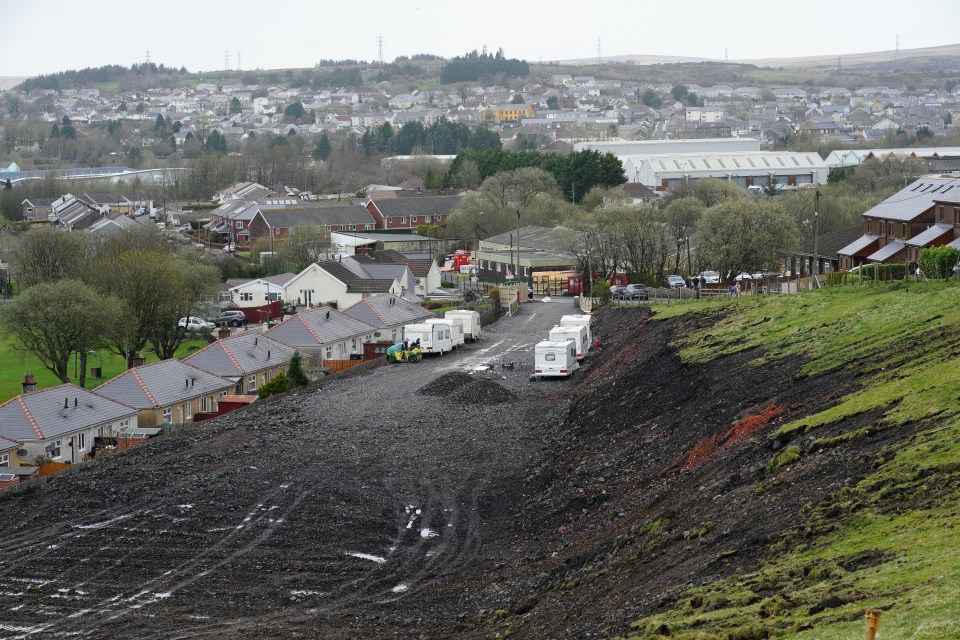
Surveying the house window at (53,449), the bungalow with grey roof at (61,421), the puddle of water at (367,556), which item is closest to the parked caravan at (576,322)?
the bungalow with grey roof at (61,421)

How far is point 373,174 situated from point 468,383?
10507cm

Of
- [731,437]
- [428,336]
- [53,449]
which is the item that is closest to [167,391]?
[53,449]

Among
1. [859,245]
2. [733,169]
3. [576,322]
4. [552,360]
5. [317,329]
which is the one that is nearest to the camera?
[552,360]

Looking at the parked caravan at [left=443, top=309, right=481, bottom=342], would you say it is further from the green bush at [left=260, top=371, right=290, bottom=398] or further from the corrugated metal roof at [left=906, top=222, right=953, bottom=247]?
the corrugated metal roof at [left=906, top=222, right=953, bottom=247]

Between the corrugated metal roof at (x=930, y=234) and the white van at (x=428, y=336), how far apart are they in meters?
17.4

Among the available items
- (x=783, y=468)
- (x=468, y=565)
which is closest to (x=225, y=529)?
(x=468, y=565)

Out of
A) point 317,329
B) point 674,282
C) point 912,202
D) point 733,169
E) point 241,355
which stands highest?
point 733,169

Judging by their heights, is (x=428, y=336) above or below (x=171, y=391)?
above

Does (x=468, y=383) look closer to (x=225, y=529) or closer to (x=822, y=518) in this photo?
(x=225, y=529)

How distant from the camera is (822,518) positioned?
15.2 m

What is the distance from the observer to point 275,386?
3816 centimetres

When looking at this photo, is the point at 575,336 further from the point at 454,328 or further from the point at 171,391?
the point at 171,391

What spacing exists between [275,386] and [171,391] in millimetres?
3605

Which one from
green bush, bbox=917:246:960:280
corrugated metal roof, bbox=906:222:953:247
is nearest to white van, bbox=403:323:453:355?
corrugated metal roof, bbox=906:222:953:247
